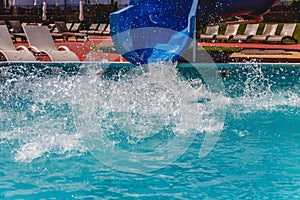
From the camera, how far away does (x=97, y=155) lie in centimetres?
536

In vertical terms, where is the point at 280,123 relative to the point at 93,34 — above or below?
A: above

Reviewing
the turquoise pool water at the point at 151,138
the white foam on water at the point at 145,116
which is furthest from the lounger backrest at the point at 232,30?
the white foam on water at the point at 145,116

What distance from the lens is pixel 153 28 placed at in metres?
9.59

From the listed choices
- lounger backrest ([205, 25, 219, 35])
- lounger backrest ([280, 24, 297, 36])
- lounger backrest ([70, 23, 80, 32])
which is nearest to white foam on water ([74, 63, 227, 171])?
lounger backrest ([280, 24, 297, 36])

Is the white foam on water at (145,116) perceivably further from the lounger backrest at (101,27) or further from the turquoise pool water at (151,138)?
the lounger backrest at (101,27)

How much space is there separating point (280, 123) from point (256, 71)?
5281mm

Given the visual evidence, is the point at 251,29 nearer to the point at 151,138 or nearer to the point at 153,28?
the point at 153,28

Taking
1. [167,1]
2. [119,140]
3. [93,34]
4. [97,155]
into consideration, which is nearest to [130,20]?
[167,1]

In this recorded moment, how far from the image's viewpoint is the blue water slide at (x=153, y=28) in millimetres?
9438

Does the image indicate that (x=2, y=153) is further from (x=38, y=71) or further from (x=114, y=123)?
(x=38, y=71)

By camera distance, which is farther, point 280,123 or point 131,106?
point 131,106

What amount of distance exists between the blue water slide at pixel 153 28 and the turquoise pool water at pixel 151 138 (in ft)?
Result: 1.31

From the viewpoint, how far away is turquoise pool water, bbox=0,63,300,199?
4480 millimetres

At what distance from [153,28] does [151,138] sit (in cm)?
386
